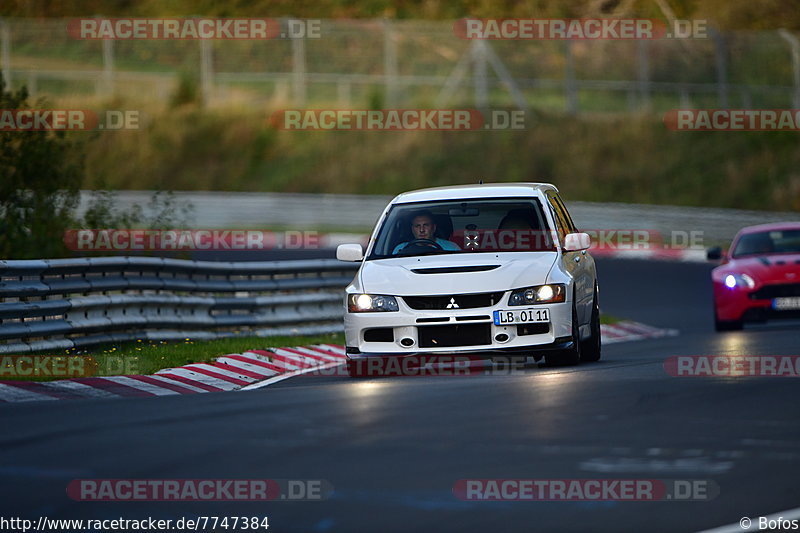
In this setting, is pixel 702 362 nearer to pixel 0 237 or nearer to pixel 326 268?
pixel 326 268

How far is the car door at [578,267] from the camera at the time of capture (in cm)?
1323

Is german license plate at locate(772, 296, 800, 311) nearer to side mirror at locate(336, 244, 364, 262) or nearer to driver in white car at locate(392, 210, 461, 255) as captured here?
driver in white car at locate(392, 210, 461, 255)

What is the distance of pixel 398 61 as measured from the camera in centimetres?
4084

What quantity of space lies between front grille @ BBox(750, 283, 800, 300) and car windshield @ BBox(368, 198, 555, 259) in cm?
589

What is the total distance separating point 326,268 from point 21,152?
4.15m

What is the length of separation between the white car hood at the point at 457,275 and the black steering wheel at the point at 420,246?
0.25m

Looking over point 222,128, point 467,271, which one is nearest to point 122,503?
point 467,271

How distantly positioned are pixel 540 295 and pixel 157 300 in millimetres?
4947

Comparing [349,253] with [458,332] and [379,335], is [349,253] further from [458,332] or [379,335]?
[458,332]

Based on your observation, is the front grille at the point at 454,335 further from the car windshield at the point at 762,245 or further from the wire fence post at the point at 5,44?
the wire fence post at the point at 5,44
